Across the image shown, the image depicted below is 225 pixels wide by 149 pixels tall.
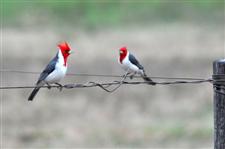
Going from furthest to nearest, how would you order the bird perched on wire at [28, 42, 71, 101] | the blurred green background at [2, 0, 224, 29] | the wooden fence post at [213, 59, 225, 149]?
1. the blurred green background at [2, 0, 224, 29]
2. the bird perched on wire at [28, 42, 71, 101]
3. the wooden fence post at [213, 59, 225, 149]

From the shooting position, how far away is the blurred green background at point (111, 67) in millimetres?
13039

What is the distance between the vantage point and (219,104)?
5391 millimetres

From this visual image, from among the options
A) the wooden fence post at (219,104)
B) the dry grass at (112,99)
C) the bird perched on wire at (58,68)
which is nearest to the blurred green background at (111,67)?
the dry grass at (112,99)

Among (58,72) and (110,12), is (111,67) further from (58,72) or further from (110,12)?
(58,72)

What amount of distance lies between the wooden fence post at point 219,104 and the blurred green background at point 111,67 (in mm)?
7164

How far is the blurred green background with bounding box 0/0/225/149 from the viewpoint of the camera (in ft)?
42.8

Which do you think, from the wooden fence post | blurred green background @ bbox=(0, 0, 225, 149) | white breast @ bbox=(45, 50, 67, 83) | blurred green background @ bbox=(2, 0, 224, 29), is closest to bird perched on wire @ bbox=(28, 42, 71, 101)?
white breast @ bbox=(45, 50, 67, 83)

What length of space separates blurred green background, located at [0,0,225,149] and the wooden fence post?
7.16 meters

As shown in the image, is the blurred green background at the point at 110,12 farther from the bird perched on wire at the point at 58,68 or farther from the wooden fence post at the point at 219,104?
the wooden fence post at the point at 219,104

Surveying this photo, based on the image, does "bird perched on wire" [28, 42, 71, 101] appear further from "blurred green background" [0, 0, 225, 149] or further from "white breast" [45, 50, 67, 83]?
"blurred green background" [0, 0, 225, 149]

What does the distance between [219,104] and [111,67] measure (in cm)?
1090

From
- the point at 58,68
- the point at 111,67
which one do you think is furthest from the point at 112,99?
the point at 58,68

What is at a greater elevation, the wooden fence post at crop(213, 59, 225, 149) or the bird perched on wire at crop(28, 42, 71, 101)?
the bird perched on wire at crop(28, 42, 71, 101)

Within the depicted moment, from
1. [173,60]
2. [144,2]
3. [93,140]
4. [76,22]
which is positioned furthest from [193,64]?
[144,2]
